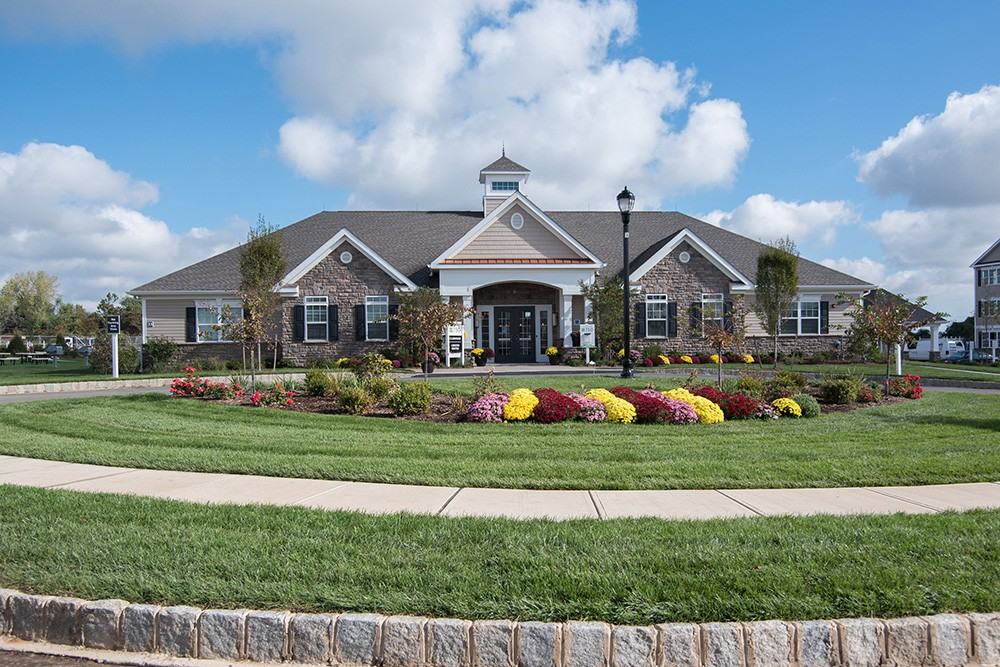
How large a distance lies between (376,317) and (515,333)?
603 cm

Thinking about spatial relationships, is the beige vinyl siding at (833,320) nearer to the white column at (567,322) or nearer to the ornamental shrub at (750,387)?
the white column at (567,322)

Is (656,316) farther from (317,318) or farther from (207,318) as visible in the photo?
(207,318)

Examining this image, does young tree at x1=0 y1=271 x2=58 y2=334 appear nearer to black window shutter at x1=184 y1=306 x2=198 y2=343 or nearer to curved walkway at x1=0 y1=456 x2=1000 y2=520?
black window shutter at x1=184 y1=306 x2=198 y2=343

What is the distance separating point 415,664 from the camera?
4.04m

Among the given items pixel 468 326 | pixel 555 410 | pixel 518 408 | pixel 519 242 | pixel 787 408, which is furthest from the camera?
pixel 468 326

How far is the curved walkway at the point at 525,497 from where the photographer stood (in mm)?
6367

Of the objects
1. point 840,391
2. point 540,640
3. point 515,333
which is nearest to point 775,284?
point 515,333

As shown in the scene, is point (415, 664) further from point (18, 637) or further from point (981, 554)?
point (981, 554)

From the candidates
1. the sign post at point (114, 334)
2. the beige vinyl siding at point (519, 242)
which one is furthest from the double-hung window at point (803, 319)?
the sign post at point (114, 334)

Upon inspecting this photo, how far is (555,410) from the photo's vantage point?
12109 mm

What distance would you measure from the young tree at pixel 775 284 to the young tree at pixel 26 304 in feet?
234

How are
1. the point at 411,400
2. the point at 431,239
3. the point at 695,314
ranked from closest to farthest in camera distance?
the point at 411,400
the point at 695,314
the point at 431,239

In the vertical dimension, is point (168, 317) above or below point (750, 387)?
above

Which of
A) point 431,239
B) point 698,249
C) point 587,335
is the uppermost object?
point 431,239
